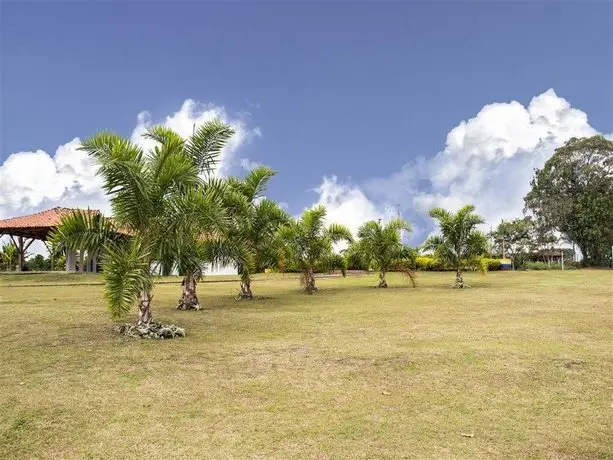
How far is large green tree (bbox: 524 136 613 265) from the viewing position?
41.6 meters

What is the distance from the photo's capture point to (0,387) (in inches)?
212

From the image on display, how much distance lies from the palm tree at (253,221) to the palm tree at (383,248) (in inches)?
245

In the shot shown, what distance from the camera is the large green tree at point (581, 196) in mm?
41562

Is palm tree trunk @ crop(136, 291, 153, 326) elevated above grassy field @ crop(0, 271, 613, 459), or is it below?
above

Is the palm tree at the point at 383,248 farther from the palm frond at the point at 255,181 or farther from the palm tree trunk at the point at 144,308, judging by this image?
the palm tree trunk at the point at 144,308

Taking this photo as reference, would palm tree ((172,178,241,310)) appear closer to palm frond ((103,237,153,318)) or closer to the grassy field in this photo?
palm frond ((103,237,153,318))

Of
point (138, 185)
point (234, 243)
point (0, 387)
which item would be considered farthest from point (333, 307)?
point (0, 387)

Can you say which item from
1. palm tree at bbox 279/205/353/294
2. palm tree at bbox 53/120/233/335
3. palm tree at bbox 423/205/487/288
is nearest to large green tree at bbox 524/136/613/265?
palm tree at bbox 423/205/487/288

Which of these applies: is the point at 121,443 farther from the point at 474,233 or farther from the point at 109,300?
the point at 474,233

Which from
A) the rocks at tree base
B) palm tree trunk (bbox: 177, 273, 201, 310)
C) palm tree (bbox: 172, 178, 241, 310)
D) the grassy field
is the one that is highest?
palm tree (bbox: 172, 178, 241, 310)

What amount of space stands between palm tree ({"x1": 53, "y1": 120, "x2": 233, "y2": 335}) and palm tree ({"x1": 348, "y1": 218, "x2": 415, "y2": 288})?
42.8 feet

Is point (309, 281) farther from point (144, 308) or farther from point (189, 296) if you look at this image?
point (144, 308)

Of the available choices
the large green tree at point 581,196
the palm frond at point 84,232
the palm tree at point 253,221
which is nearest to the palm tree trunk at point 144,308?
the palm frond at point 84,232

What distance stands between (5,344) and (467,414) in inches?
257
